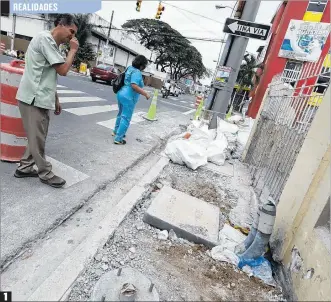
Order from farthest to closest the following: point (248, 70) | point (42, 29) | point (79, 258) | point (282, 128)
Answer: point (42, 29), point (248, 70), point (282, 128), point (79, 258)

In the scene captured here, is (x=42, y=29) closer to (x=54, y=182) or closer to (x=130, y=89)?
(x=130, y=89)

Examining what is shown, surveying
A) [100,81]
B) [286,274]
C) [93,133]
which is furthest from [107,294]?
[100,81]

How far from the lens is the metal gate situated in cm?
325

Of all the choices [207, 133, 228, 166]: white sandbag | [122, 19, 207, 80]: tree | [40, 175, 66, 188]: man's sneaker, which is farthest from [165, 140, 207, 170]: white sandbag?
[122, 19, 207, 80]: tree

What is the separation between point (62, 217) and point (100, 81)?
19.2 m

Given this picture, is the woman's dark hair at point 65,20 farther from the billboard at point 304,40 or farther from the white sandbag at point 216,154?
the billboard at point 304,40

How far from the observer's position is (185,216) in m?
3.13

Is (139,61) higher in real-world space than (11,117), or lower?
higher

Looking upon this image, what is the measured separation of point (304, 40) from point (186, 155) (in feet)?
66.0

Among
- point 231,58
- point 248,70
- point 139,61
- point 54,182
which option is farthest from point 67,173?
point 248,70

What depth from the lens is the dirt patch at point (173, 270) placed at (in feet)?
6.70

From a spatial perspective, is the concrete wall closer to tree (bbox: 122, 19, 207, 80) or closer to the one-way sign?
the one-way sign

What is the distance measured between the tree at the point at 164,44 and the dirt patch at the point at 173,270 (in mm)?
45000

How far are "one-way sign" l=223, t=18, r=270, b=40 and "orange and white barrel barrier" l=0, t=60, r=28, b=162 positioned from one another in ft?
17.8
